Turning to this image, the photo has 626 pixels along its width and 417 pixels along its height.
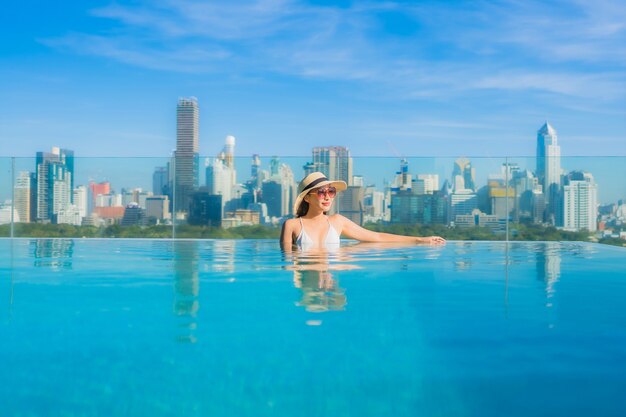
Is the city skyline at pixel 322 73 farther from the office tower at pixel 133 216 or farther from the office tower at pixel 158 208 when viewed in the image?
the office tower at pixel 133 216

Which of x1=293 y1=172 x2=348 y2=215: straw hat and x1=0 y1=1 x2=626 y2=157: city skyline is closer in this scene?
x1=293 y1=172 x2=348 y2=215: straw hat

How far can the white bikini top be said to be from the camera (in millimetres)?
5996

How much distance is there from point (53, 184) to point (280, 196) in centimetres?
348

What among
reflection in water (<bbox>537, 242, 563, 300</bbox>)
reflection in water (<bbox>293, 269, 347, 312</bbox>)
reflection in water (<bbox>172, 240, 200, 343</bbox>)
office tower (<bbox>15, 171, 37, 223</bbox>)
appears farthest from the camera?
office tower (<bbox>15, 171, 37, 223</bbox>)

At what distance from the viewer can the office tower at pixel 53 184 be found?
10211 mm

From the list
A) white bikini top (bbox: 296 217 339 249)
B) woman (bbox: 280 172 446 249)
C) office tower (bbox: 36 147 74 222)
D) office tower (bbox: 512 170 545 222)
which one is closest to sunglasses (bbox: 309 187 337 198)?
woman (bbox: 280 172 446 249)

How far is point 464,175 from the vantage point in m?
10.1

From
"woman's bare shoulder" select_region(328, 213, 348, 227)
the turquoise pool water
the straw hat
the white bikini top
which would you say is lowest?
the turquoise pool water

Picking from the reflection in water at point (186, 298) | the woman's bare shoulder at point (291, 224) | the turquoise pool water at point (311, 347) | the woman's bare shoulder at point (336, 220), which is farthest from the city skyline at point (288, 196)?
the turquoise pool water at point (311, 347)

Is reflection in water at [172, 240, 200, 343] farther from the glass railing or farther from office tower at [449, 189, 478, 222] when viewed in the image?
office tower at [449, 189, 478, 222]

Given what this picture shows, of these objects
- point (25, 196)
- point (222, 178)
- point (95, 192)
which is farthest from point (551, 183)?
point (25, 196)

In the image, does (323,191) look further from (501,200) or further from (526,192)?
(526,192)

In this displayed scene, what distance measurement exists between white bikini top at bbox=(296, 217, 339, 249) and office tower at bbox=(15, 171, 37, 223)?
574 centimetres

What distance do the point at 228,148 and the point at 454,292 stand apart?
84.3 meters
